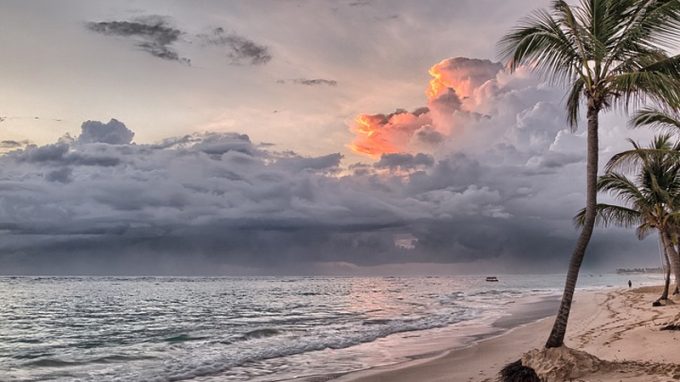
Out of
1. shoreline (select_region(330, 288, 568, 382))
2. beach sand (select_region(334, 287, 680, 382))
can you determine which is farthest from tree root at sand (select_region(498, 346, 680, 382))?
shoreline (select_region(330, 288, 568, 382))

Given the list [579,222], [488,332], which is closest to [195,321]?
[488,332]

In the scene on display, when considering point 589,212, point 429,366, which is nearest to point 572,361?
point 589,212

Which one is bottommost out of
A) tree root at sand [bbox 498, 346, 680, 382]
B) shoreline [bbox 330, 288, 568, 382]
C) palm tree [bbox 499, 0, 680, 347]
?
shoreline [bbox 330, 288, 568, 382]

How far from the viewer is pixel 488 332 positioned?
26.5 meters

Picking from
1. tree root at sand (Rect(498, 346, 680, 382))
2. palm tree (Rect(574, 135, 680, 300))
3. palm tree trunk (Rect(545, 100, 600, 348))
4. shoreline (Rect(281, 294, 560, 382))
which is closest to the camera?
tree root at sand (Rect(498, 346, 680, 382))

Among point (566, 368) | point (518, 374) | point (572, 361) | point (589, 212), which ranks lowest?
point (518, 374)

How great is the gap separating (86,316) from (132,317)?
4.43 metres

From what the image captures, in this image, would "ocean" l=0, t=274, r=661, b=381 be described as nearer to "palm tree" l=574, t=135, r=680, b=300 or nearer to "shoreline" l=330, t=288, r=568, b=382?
"shoreline" l=330, t=288, r=568, b=382

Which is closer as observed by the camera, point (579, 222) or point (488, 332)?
point (579, 222)

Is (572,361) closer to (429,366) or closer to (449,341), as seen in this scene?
(429,366)

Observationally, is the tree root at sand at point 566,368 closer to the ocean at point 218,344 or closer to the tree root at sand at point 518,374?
the tree root at sand at point 518,374

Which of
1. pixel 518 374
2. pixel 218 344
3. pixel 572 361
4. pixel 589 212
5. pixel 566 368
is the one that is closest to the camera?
pixel 566 368

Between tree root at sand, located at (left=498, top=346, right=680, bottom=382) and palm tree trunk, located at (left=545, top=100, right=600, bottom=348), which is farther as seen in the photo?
palm tree trunk, located at (left=545, top=100, right=600, bottom=348)

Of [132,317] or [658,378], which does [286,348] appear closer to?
[658,378]
